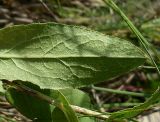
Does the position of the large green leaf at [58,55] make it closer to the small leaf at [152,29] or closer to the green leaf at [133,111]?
the green leaf at [133,111]

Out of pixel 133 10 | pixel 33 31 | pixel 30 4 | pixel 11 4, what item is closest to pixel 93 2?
pixel 133 10

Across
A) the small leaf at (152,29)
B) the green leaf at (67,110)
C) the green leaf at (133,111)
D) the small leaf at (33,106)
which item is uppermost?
the small leaf at (152,29)

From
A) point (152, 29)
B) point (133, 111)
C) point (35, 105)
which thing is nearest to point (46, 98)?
point (35, 105)

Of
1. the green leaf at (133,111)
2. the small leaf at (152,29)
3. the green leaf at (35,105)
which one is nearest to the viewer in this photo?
the green leaf at (133,111)

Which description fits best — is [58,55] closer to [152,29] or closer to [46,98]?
[46,98]

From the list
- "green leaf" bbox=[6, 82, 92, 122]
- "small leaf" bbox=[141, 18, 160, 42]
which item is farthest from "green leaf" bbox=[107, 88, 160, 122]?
"small leaf" bbox=[141, 18, 160, 42]

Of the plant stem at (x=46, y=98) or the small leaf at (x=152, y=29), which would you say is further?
the small leaf at (x=152, y=29)

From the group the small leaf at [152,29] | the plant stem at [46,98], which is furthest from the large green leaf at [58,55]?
the small leaf at [152,29]

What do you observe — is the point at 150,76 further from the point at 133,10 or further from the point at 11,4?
the point at 11,4
